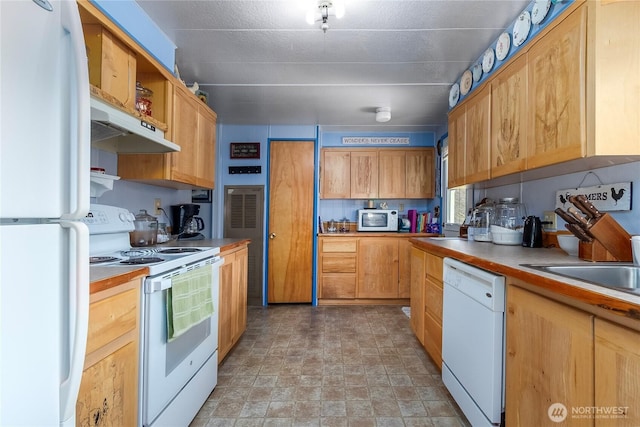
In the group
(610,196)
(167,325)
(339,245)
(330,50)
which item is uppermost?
(330,50)

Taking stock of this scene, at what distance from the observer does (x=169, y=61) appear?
205 cm

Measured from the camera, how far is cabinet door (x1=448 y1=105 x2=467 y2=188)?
2330 mm

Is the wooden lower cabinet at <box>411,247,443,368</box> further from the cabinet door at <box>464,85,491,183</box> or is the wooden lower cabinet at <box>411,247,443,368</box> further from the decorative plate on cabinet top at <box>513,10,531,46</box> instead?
the decorative plate on cabinet top at <box>513,10,531,46</box>

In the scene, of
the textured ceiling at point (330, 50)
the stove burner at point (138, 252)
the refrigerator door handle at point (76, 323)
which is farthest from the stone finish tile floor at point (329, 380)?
the textured ceiling at point (330, 50)

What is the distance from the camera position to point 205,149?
261 cm

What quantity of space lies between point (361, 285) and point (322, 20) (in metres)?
2.96

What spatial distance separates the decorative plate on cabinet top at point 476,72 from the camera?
2.16 meters

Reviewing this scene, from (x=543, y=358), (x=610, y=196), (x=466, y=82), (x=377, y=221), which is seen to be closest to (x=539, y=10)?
(x=466, y=82)

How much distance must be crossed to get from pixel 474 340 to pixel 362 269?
234 centimetres

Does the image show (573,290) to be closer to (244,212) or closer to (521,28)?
(521,28)

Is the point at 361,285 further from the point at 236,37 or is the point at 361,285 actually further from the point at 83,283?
the point at 83,283

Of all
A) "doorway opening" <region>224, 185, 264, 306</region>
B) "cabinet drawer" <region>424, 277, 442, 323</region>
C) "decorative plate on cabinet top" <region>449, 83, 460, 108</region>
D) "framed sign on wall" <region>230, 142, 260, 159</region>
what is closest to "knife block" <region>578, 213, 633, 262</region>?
"cabinet drawer" <region>424, 277, 442, 323</region>

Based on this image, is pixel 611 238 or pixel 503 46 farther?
pixel 503 46

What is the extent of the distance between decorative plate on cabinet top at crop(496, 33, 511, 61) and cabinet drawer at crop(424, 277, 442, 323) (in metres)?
1.56
